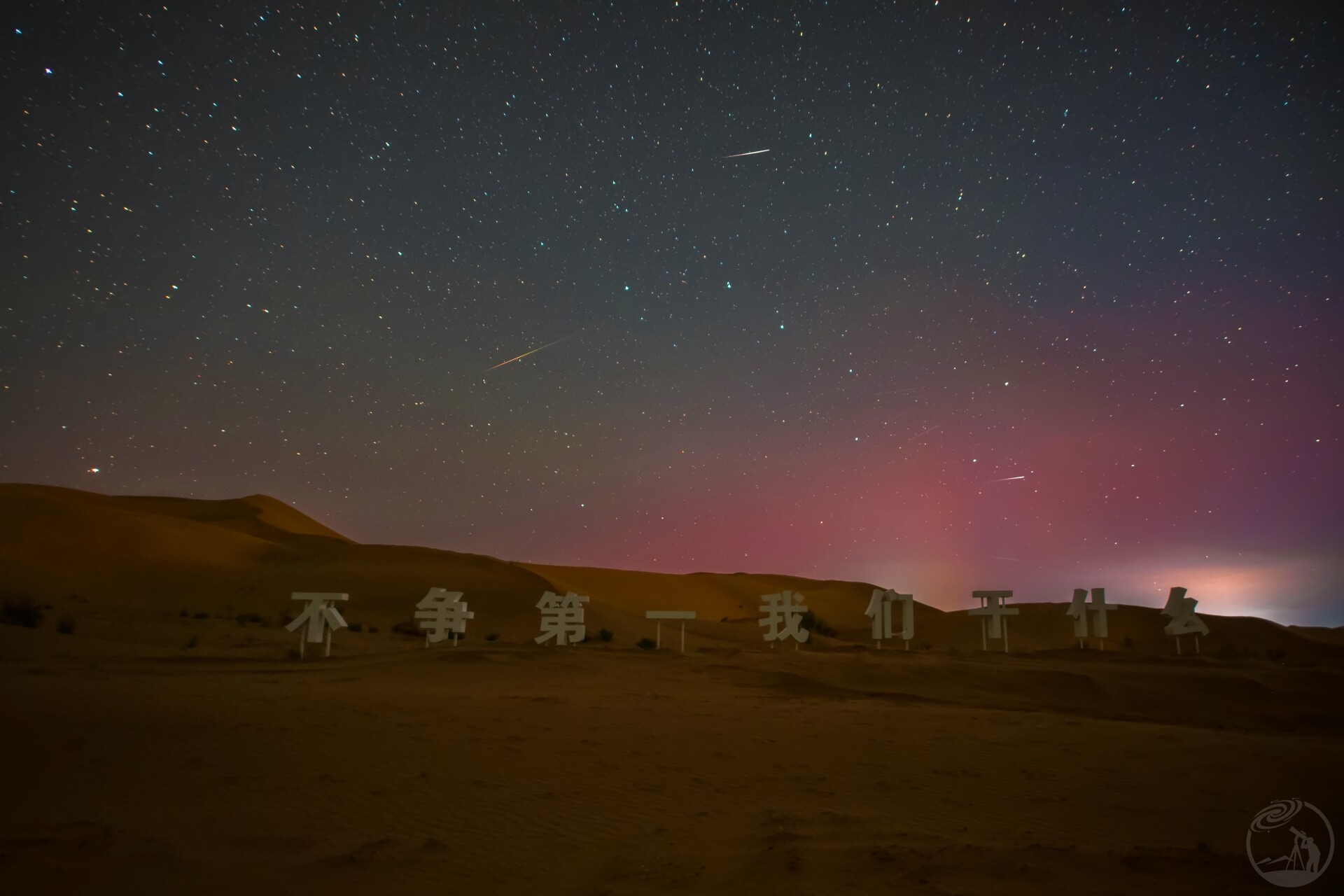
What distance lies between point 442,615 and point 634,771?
15.8 m

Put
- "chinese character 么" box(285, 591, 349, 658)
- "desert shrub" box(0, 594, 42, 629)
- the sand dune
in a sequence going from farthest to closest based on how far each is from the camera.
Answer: the sand dune, "desert shrub" box(0, 594, 42, 629), "chinese character 么" box(285, 591, 349, 658)

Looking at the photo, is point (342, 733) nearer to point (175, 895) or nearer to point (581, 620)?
point (175, 895)

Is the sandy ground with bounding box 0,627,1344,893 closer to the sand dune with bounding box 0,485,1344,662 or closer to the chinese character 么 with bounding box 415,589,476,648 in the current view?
the chinese character 么 with bounding box 415,589,476,648

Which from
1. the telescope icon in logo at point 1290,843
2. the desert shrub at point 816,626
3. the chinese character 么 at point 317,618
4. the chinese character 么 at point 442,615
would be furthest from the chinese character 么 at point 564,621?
the desert shrub at point 816,626

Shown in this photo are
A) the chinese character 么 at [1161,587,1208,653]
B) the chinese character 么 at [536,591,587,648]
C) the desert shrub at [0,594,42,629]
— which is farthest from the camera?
the chinese character 么 at [1161,587,1208,653]

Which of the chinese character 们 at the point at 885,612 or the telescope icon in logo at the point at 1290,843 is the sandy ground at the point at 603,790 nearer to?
the telescope icon in logo at the point at 1290,843

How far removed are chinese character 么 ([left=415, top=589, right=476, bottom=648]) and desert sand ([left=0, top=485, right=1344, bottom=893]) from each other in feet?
6.66

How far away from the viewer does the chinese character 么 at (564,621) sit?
23.3 meters

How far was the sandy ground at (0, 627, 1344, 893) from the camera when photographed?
5430 mm

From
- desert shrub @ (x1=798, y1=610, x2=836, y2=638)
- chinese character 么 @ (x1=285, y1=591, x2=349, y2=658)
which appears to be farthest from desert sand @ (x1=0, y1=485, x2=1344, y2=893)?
desert shrub @ (x1=798, y1=610, x2=836, y2=638)

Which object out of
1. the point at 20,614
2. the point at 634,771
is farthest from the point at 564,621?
the point at 634,771

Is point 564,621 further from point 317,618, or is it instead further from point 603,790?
point 603,790

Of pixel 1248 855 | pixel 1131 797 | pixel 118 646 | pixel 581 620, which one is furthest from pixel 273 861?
pixel 581 620

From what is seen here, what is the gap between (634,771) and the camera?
27.5ft
